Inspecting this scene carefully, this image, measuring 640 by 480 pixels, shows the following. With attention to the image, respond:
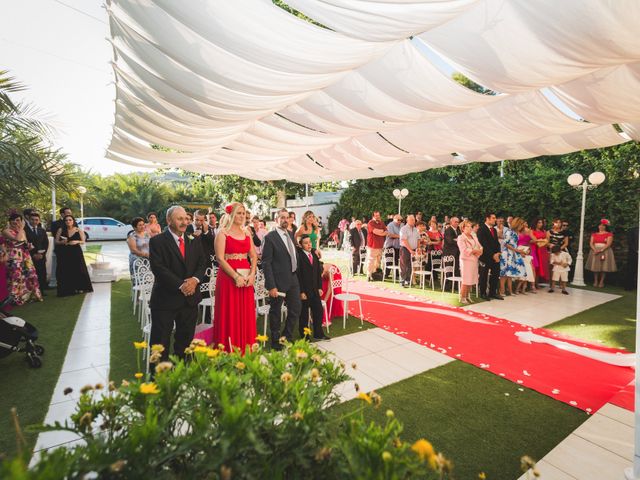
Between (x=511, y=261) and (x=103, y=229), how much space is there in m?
23.5

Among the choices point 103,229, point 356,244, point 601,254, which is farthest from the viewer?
point 103,229

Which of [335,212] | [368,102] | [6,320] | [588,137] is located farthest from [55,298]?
[335,212]

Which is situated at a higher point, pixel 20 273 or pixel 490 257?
pixel 490 257

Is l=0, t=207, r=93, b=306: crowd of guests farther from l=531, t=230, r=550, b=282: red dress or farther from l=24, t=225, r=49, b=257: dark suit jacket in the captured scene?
l=531, t=230, r=550, b=282: red dress

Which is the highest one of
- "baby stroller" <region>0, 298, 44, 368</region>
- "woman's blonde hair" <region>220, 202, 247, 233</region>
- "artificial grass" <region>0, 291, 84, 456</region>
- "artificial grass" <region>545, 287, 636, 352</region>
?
"woman's blonde hair" <region>220, 202, 247, 233</region>

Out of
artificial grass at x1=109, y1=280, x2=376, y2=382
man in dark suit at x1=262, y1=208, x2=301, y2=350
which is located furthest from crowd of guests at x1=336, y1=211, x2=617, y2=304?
man in dark suit at x1=262, y1=208, x2=301, y2=350

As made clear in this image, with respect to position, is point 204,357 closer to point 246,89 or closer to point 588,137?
point 246,89

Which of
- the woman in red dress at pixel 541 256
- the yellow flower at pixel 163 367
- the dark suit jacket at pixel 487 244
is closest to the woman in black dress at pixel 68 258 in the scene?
the yellow flower at pixel 163 367

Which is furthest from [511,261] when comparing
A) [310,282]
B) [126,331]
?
[126,331]

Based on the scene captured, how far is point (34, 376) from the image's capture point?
384cm

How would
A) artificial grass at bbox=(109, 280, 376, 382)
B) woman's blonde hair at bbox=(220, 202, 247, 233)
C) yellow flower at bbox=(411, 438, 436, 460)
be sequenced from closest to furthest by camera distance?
1. yellow flower at bbox=(411, 438, 436, 460)
2. woman's blonde hair at bbox=(220, 202, 247, 233)
3. artificial grass at bbox=(109, 280, 376, 382)

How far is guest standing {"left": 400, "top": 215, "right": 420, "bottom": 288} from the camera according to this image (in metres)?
9.05

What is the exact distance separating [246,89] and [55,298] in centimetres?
673

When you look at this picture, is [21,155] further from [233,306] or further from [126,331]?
[233,306]
